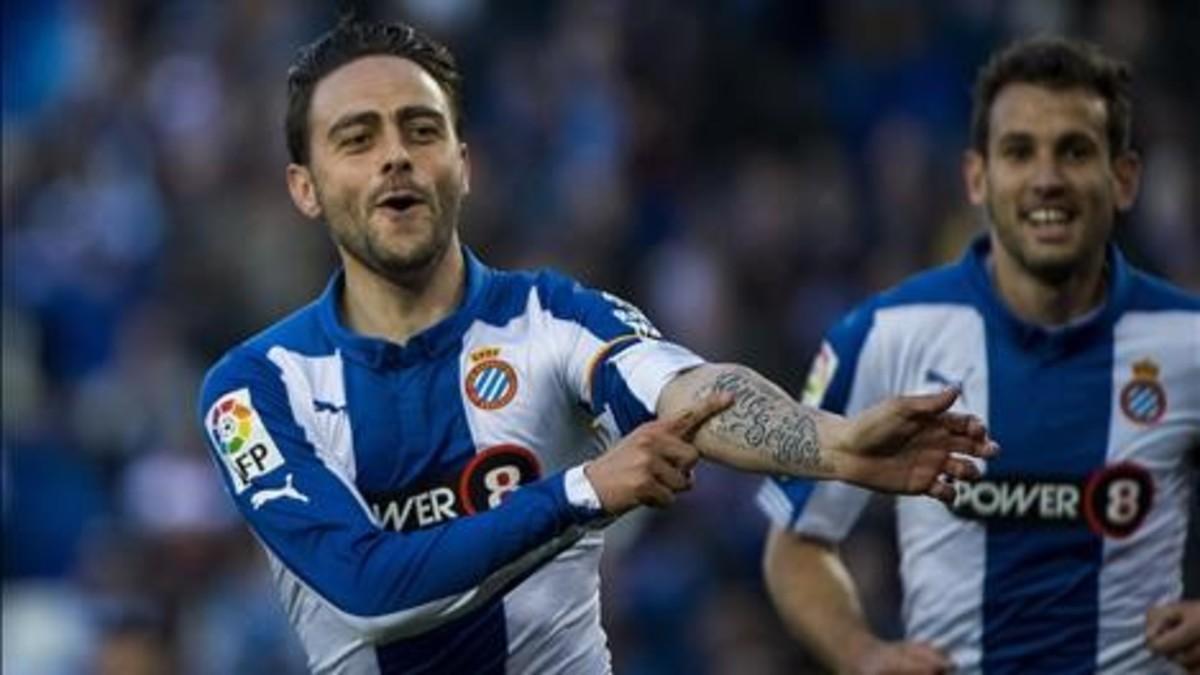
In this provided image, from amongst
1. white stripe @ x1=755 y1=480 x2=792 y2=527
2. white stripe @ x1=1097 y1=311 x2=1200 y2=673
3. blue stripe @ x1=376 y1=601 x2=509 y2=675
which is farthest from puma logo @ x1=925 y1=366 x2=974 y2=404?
blue stripe @ x1=376 y1=601 x2=509 y2=675

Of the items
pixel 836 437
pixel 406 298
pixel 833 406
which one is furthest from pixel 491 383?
pixel 833 406

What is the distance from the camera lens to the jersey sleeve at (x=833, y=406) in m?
7.63

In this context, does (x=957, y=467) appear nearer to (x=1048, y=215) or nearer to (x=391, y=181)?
(x=391, y=181)

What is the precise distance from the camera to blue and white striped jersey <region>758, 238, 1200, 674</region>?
7492 millimetres

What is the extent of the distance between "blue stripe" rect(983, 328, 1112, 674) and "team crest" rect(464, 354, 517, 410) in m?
1.45

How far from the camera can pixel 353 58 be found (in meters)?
6.70

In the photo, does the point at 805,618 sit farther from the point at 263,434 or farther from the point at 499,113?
the point at 499,113

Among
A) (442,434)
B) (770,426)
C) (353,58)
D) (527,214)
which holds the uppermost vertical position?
(527,214)

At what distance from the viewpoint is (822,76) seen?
50.2 feet

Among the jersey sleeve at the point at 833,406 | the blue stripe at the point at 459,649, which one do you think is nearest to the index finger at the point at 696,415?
the blue stripe at the point at 459,649

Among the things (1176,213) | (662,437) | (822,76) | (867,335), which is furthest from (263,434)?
(822,76)

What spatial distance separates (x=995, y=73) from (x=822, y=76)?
754 cm

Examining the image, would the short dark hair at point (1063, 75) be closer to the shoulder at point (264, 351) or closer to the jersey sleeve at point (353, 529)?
the shoulder at point (264, 351)

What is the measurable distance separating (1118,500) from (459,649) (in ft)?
5.83
